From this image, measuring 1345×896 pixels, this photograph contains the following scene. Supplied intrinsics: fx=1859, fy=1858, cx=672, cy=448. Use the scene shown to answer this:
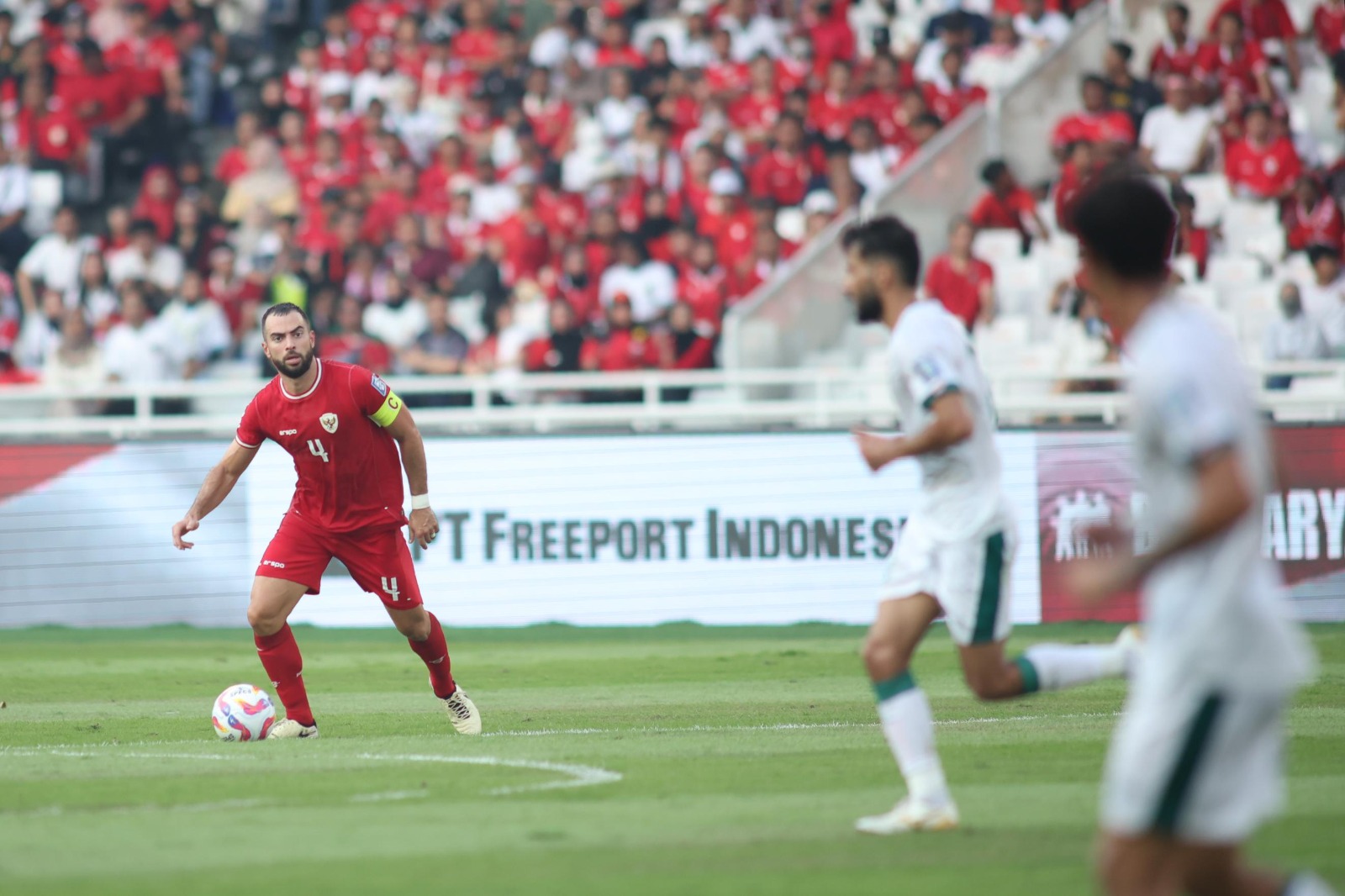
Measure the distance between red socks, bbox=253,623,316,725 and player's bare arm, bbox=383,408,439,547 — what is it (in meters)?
0.55

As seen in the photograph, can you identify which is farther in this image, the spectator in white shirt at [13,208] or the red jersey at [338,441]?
the spectator in white shirt at [13,208]

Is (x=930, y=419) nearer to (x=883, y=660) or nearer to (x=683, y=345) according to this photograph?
(x=883, y=660)

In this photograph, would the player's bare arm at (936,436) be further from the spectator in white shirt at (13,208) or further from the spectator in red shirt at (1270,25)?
the spectator in white shirt at (13,208)

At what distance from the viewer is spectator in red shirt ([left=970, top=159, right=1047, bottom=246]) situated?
1970 cm

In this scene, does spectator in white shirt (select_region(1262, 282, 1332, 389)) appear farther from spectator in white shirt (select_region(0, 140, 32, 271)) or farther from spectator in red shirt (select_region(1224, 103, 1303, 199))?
spectator in white shirt (select_region(0, 140, 32, 271))

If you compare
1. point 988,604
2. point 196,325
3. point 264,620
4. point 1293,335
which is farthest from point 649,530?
point 988,604

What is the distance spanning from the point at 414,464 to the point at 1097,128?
12.0 metres

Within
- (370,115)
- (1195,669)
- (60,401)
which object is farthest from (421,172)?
(1195,669)

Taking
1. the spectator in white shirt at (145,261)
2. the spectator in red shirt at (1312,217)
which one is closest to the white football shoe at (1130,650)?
the spectator in red shirt at (1312,217)

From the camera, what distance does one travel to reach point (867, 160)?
21.1m

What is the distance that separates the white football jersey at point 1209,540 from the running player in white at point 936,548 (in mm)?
2362

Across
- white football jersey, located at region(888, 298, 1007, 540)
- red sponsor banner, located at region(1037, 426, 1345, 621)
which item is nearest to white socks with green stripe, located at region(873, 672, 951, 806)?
white football jersey, located at region(888, 298, 1007, 540)

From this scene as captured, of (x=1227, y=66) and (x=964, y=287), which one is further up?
(x=1227, y=66)

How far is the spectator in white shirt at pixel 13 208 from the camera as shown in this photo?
22031mm
